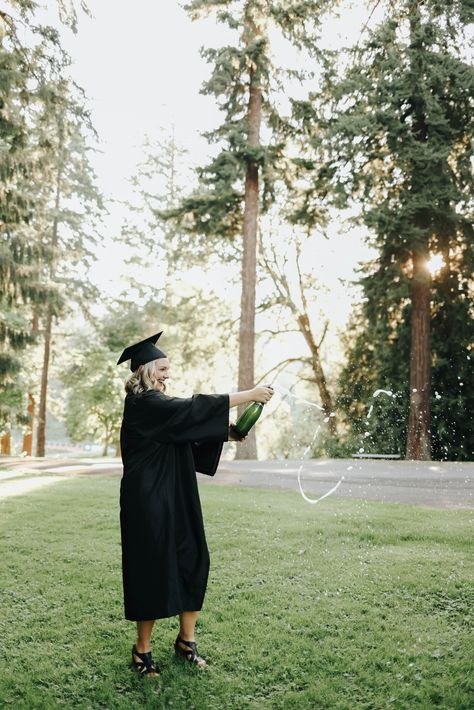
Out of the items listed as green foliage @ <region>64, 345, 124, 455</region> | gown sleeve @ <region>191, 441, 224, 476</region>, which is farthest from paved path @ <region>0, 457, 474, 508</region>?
green foliage @ <region>64, 345, 124, 455</region>

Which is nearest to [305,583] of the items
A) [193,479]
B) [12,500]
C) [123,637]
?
[123,637]

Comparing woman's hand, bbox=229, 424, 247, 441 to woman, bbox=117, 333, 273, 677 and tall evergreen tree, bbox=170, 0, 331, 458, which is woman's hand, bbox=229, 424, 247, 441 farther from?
tall evergreen tree, bbox=170, 0, 331, 458

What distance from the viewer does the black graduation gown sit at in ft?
12.7

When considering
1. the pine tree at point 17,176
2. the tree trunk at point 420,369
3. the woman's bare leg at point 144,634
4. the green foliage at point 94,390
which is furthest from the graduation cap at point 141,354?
the green foliage at point 94,390

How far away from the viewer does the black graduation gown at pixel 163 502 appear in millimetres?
3877

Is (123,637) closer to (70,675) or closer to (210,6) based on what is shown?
(70,675)

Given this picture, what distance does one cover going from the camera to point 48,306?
20.4 m

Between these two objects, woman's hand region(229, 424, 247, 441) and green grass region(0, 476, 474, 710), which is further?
woman's hand region(229, 424, 247, 441)

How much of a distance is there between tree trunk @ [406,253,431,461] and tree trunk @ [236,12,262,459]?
4.63 metres

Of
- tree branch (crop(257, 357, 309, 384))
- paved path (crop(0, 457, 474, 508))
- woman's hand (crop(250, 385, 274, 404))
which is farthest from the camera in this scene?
tree branch (crop(257, 357, 309, 384))

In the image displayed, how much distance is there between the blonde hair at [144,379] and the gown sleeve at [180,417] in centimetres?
7

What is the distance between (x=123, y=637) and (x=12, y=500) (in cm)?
618

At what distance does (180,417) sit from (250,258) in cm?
1588

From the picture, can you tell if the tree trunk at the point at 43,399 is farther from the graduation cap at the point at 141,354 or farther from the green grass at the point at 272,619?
the graduation cap at the point at 141,354
